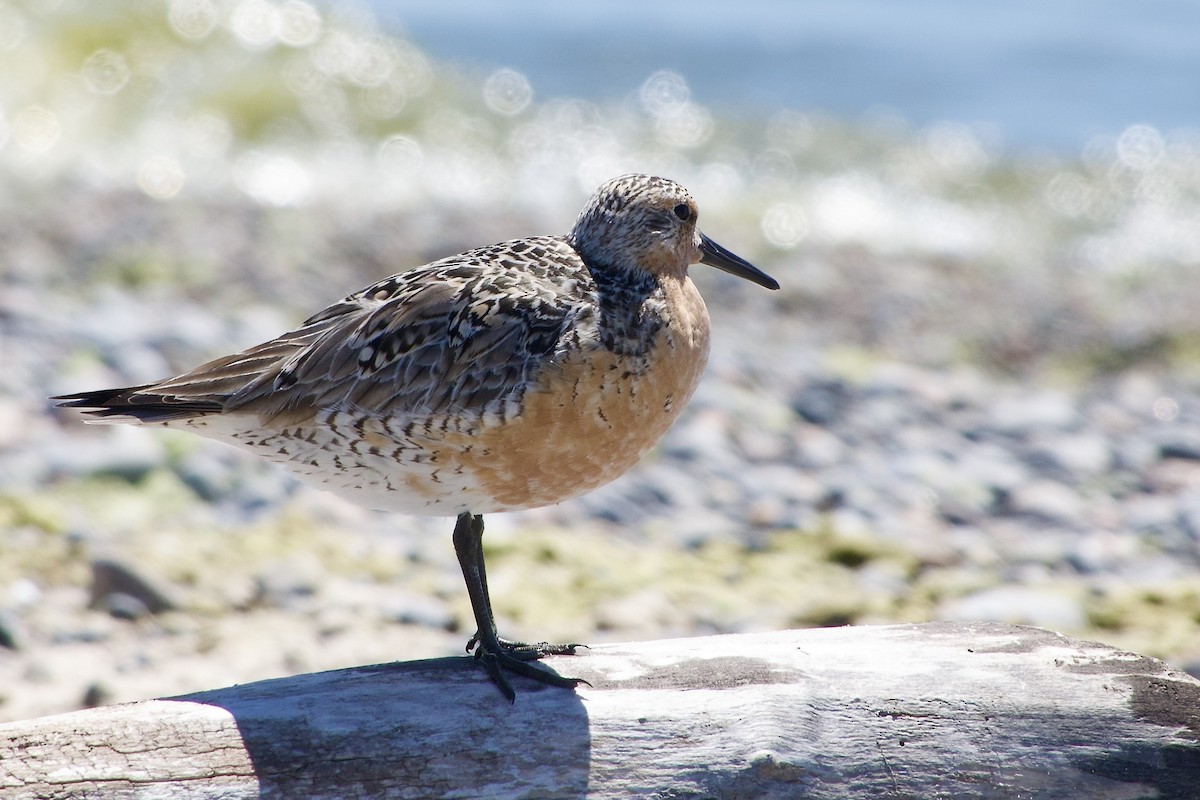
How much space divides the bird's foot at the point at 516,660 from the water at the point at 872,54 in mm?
12677

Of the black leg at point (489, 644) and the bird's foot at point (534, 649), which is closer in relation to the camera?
the black leg at point (489, 644)

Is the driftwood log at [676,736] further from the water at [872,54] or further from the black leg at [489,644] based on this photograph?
the water at [872,54]

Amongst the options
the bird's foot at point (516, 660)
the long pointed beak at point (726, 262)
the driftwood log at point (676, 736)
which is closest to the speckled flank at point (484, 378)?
the long pointed beak at point (726, 262)

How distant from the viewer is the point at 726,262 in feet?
16.6

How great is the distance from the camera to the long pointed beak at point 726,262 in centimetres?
496

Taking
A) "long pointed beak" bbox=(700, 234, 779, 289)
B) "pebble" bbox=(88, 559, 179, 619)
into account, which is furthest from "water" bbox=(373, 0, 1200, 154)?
"long pointed beak" bbox=(700, 234, 779, 289)

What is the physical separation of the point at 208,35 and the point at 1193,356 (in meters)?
11.5

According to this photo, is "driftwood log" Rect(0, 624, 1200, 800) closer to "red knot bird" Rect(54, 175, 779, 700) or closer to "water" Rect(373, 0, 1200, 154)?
"red knot bird" Rect(54, 175, 779, 700)

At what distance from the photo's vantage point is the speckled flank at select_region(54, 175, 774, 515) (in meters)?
4.19

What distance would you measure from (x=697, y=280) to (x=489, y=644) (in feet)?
21.9

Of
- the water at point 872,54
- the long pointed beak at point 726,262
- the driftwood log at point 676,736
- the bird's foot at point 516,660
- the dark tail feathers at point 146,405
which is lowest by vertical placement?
the driftwood log at point 676,736

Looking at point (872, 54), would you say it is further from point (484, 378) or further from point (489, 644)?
point (489, 644)

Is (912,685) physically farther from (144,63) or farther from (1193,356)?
(144,63)

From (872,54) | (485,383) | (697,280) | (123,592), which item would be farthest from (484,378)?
(872,54)
